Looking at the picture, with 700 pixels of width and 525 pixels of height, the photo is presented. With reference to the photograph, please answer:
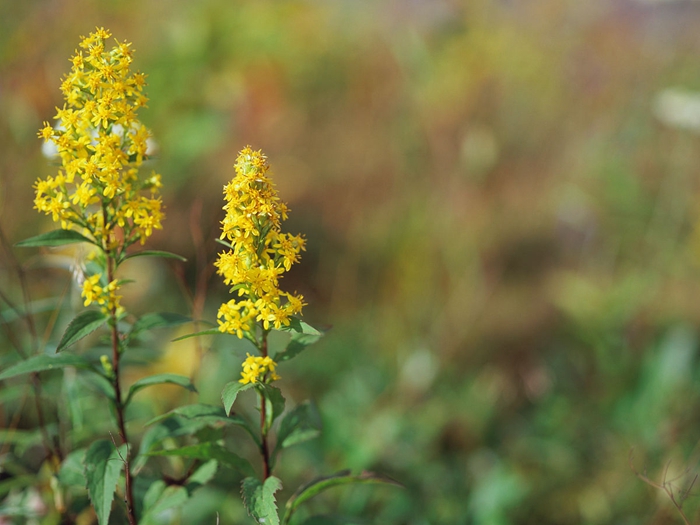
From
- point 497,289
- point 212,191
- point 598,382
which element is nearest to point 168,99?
point 212,191

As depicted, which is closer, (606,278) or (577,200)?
(606,278)

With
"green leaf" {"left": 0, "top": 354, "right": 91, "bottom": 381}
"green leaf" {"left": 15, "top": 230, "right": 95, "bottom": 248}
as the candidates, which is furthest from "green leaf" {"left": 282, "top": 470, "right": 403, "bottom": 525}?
"green leaf" {"left": 15, "top": 230, "right": 95, "bottom": 248}

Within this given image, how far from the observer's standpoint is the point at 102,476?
1058 mm

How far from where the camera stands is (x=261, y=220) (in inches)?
37.6

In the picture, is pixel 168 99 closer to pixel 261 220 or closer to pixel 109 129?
pixel 109 129

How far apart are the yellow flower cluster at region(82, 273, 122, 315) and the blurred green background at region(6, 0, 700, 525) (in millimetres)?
429

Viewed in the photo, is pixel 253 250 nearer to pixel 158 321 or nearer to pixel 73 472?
pixel 158 321

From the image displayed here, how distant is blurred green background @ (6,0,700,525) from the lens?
2.13 meters

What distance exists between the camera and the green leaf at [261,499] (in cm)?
97

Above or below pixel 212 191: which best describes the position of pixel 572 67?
above

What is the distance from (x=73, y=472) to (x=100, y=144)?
660mm

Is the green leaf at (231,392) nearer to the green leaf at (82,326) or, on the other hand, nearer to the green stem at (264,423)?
the green stem at (264,423)

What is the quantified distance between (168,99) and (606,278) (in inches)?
96.8

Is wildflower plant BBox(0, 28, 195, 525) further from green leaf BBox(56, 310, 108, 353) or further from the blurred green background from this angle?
the blurred green background
